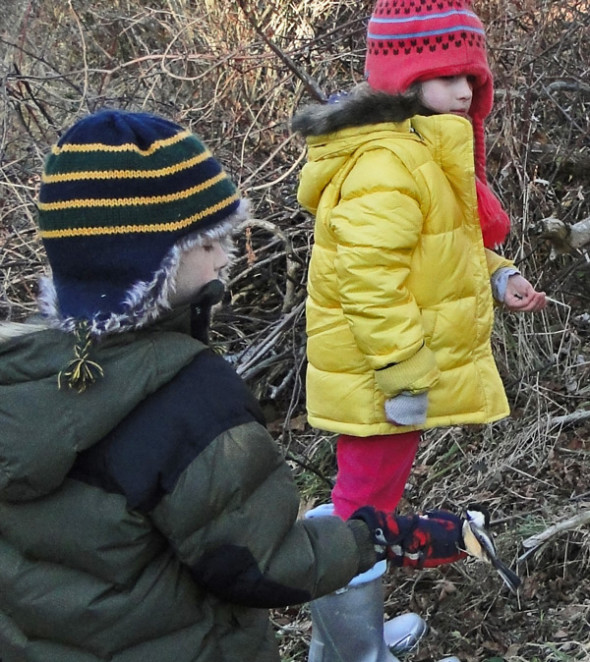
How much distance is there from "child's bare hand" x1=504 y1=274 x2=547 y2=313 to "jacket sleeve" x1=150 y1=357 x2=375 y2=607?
143 centimetres

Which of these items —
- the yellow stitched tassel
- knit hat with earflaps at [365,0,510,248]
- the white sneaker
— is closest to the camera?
the yellow stitched tassel

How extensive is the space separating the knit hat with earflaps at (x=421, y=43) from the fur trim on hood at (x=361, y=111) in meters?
0.09

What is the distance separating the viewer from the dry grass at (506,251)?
126 inches

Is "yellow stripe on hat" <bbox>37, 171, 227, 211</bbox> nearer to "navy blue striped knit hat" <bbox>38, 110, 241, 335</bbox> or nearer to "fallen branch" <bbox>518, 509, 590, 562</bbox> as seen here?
"navy blue striped knit hat" <bbox>38, 110, 241, 335</bbox>

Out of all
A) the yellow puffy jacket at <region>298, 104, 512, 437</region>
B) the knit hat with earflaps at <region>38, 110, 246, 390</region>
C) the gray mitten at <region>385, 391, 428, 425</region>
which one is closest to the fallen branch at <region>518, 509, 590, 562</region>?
the yellow puffy jacket at <region>298, 104, 512, 437</region>

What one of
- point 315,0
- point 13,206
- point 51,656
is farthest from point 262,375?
point 51,656

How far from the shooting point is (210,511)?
1.55 meters

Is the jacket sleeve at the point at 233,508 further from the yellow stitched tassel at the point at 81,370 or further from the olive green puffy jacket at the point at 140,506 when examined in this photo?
the yellow stitched tassel at the point at 81,370

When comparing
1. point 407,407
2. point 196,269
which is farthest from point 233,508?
point 407,407

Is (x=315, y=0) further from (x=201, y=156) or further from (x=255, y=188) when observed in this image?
(x=201, y=156)

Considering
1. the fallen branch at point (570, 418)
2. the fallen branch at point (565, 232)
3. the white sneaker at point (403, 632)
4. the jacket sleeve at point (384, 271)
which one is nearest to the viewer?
the jacket sleeve at point (384, 271)

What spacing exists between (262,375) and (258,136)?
1.40 m

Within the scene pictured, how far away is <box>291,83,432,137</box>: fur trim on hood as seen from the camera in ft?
8.21

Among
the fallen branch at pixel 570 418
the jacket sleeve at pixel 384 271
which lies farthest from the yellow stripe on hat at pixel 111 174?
the fallen branch at pixel 570 418
